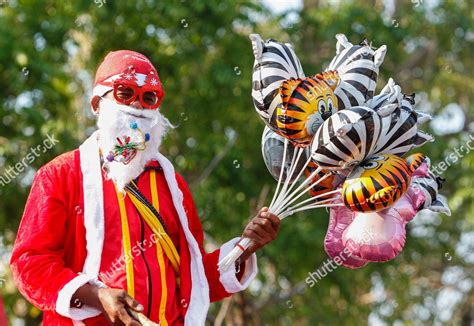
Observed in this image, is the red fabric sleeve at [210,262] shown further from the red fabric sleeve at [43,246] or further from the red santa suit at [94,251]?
the red fabric sleeve at [43,246]

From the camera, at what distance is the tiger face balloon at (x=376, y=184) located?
3.55 m

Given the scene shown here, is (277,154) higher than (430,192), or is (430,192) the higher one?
(277,154)

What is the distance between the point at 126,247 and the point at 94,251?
12 cm

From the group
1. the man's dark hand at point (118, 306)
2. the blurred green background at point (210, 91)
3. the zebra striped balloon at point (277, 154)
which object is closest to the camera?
the man's dark hand at point (118, 306)

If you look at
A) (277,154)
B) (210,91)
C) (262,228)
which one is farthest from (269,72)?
(210,91)

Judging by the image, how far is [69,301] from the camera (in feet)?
11.2

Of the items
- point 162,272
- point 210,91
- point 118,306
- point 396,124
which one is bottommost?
point 210,91

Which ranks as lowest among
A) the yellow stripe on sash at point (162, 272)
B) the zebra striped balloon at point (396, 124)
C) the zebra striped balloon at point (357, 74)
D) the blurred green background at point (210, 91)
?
the blurred green background at point (210, 91)

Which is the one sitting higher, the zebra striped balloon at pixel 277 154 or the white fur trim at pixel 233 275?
the zebra striped balloon at pixel 277 154

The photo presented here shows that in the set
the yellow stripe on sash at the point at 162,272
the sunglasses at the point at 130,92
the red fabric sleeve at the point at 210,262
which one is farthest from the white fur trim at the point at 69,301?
the sunglasses at the point at 130,92

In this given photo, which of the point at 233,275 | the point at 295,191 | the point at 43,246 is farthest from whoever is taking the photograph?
the point at 233,275

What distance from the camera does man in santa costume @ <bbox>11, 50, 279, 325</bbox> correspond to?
3.45 meters

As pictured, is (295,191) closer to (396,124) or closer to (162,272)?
(396,124)

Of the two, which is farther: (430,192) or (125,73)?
(430,192)
